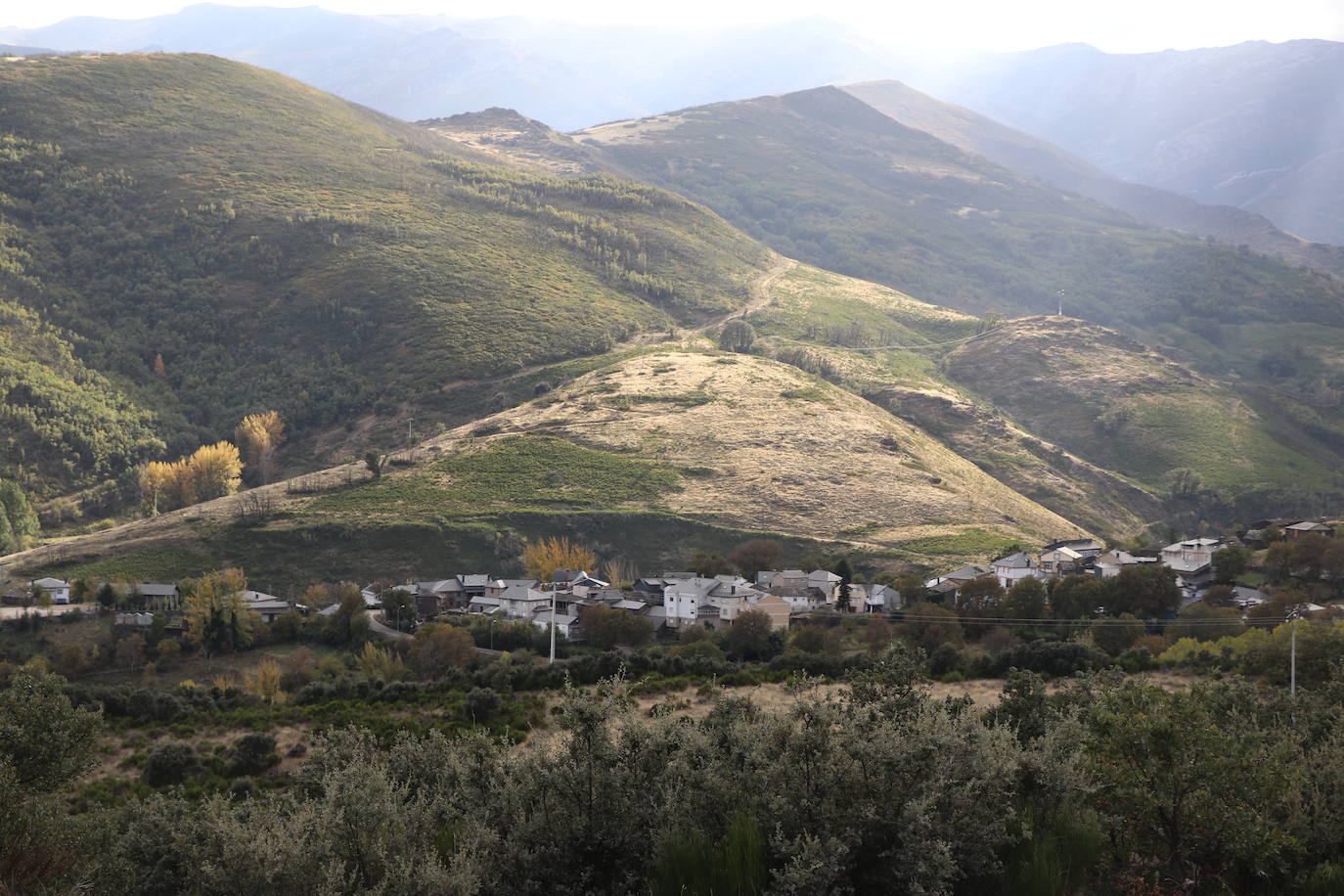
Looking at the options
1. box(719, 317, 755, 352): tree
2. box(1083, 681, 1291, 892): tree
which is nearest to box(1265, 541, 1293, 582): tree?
box(1083, 681, 1291, 892): tree

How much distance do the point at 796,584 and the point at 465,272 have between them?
80679mm

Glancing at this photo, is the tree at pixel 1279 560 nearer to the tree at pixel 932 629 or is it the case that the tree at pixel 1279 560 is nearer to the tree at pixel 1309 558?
the tree at pixel 1309 558

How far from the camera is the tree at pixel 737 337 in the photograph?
122250 millimetres

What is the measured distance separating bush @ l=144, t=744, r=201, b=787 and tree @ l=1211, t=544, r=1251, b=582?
49704 mm

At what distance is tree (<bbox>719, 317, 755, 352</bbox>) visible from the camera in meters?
122

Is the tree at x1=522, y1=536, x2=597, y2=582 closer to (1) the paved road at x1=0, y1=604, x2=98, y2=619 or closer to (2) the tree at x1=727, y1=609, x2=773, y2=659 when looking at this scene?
(2) the tree at x1=727, y1=609, x2=773, y2=659

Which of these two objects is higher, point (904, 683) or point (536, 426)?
point (904, 683)

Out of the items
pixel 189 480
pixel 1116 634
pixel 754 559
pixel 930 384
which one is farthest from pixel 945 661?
pixel 930 384

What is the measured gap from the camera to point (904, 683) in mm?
17609

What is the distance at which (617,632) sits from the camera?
Result: 50562 millimetres

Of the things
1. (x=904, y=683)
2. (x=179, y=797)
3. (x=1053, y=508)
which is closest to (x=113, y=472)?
(x=179, y=797)

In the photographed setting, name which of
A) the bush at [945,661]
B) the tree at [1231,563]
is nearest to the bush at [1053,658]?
the bush at [945,661]

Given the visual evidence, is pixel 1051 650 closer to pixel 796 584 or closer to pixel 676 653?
pixel 676 653

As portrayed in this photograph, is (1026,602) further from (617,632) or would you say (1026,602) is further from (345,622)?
(345,622)
